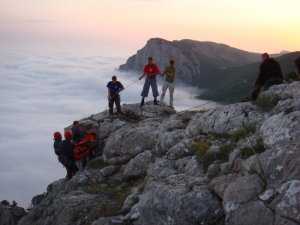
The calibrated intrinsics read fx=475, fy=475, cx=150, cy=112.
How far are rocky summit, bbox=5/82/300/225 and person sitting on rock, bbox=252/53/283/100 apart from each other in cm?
150

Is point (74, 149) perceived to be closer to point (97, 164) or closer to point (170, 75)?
point (97, 164)

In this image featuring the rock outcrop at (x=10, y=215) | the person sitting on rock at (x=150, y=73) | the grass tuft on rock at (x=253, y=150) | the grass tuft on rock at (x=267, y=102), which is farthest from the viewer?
the rock outcrop at (x=10, y=215)

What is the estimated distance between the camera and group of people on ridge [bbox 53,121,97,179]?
2520 cm

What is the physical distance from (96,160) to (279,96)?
1168 cm

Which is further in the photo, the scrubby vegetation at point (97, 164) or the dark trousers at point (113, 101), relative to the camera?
the dark trousers at point (113, 101)

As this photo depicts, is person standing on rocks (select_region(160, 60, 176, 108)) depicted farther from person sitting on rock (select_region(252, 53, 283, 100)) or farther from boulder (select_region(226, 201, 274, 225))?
boulder (select_region(226, 201, 274, 225))

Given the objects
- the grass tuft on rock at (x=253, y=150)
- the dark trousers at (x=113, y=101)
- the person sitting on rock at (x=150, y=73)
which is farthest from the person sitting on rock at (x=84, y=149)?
the grass tuft on rock at (x=253, y=150)

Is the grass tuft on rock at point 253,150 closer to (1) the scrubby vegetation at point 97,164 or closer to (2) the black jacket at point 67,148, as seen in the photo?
(1) the scrubby vegetation at point 97,164

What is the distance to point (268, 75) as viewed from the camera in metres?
22.2

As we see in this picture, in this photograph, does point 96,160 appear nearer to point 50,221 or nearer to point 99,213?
point 50,221

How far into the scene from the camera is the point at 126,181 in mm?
22672

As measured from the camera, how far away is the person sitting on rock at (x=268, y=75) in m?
21.9

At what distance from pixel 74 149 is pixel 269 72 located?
36.6 ft

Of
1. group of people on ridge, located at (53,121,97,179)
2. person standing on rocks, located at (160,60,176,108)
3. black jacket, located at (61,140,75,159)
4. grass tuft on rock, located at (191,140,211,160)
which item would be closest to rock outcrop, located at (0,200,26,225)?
group of people on ridge, located at (53,121,97,179)
